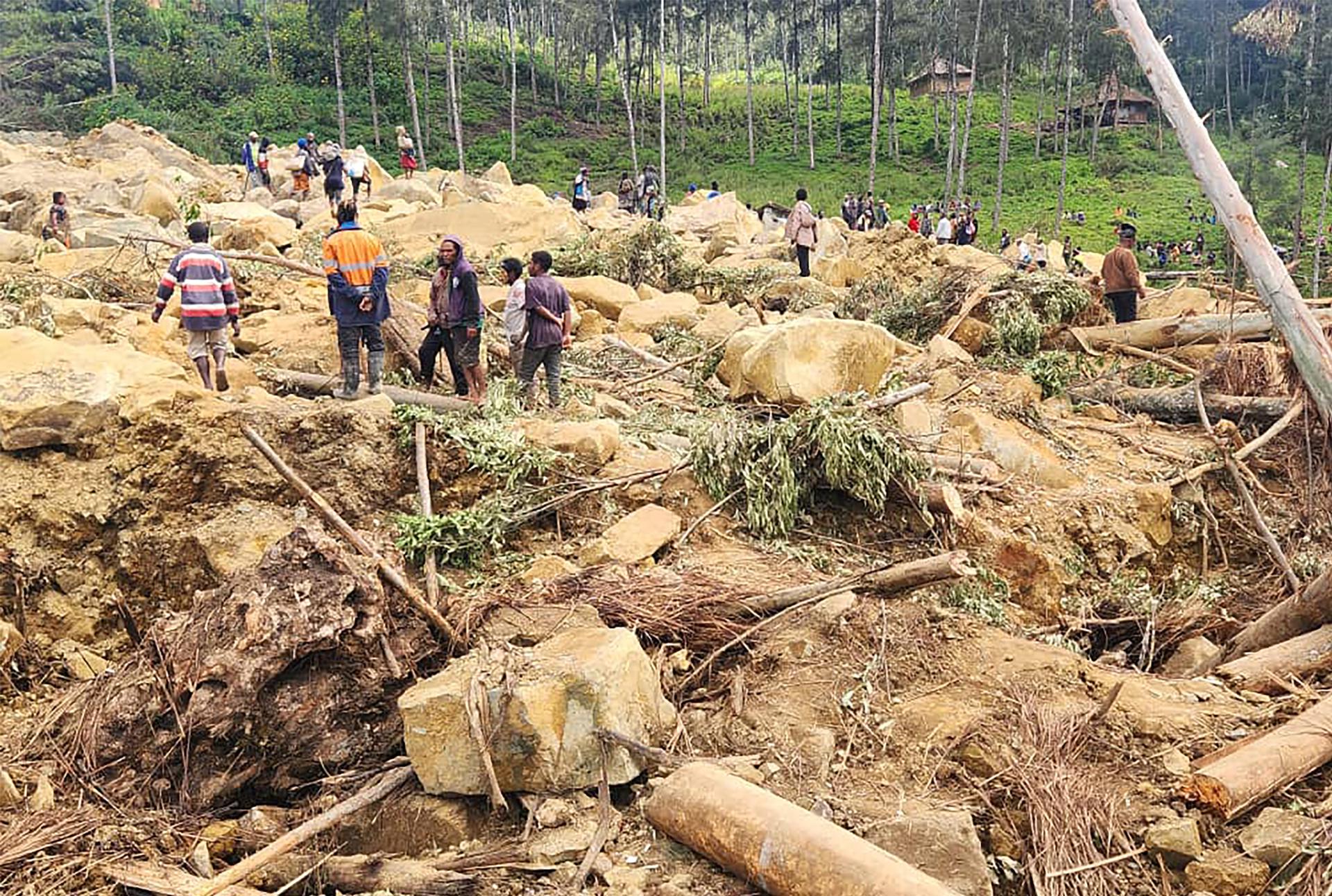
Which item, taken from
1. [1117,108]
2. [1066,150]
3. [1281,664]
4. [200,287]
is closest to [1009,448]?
[1281,664]

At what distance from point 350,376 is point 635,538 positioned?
120 inches

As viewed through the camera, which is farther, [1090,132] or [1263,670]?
[1090,132]

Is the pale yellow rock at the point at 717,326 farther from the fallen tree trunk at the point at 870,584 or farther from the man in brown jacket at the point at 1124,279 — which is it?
the fallen tree trunk at the point at 870,584

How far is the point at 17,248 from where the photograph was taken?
1202 centimetres

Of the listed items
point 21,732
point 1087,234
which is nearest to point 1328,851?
point 21,732

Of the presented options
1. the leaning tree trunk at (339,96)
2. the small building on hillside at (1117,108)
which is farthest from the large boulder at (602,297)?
the small building on hillside at (1117,108)

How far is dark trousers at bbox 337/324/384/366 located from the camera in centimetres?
764

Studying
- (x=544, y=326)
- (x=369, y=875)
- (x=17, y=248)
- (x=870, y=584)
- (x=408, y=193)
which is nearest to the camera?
(x=369, y=875)

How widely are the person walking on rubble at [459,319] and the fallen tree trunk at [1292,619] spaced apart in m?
5.24

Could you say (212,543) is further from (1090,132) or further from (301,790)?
(1090,132)

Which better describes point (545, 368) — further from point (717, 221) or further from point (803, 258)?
point (717, 221)

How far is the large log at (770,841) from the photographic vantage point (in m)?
3.06

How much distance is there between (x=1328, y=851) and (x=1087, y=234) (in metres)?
31.7

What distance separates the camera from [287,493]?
5.91 meters
